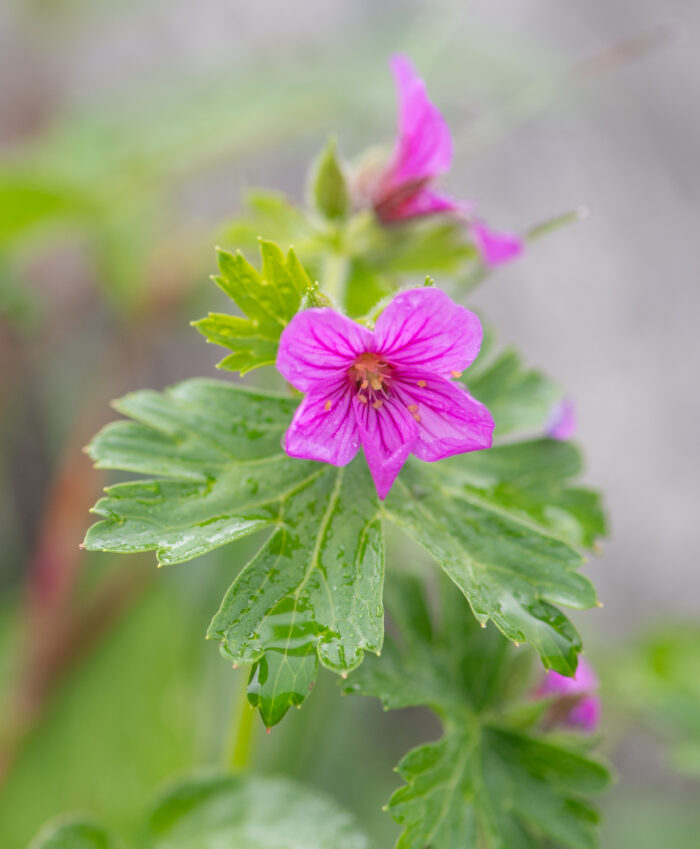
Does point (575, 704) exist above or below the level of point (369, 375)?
below

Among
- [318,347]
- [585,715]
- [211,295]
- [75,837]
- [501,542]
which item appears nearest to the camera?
[318,347]

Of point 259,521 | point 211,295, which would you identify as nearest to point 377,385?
point 259,521

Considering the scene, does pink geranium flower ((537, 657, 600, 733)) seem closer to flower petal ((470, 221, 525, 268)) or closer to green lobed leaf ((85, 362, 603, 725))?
green lobed leaf ((85, 362, 603, 725))

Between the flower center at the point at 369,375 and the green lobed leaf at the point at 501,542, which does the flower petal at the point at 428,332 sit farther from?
the green lobed leaf at the point at 501,542

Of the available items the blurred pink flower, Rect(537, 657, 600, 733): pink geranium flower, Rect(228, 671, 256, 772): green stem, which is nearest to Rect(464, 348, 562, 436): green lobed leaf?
the blurred pink flower

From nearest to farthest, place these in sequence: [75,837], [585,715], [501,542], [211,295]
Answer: [501,542] < [75,837] < [585,715] < [211,295]

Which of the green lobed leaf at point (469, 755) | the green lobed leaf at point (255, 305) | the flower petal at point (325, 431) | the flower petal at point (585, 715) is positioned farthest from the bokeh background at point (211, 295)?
the green lobed leaf at point (255, 305)

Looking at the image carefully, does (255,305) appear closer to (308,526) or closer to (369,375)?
(369,375)
